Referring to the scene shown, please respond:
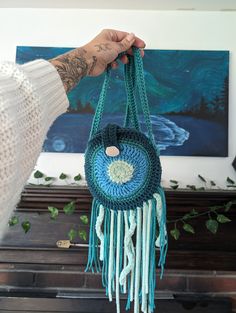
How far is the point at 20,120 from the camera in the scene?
264 millimetres

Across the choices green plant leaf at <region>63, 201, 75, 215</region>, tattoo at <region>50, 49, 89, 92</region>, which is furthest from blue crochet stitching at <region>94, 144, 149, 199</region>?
green plant leaf at <region>63, 201, 75, 215</region>

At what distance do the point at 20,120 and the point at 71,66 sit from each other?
8.6 inches

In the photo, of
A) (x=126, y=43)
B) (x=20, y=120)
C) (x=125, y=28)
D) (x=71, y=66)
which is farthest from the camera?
(x=125, y=28)

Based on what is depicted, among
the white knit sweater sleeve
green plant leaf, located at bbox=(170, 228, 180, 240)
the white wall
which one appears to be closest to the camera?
the white knit sweater sleeve

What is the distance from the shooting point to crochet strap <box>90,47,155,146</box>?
1.84 feet

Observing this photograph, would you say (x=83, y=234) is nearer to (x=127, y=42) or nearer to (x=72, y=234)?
(x=72, y=234)

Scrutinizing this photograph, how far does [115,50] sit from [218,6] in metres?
0.90

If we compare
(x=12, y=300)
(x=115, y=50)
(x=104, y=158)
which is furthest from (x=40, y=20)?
(x=12, y=300)

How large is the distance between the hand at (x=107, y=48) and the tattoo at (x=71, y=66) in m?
0.02

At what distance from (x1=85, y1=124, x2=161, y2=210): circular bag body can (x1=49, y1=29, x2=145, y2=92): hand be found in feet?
0.37

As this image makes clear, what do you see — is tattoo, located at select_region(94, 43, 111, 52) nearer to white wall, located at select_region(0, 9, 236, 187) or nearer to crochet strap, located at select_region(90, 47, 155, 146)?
crochet strap, located at select_region(90, 47, 155, 146)

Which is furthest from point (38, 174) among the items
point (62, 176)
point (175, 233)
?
point (175, 233)

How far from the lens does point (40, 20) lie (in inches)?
49.4

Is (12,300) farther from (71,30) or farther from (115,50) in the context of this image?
(71,30)
